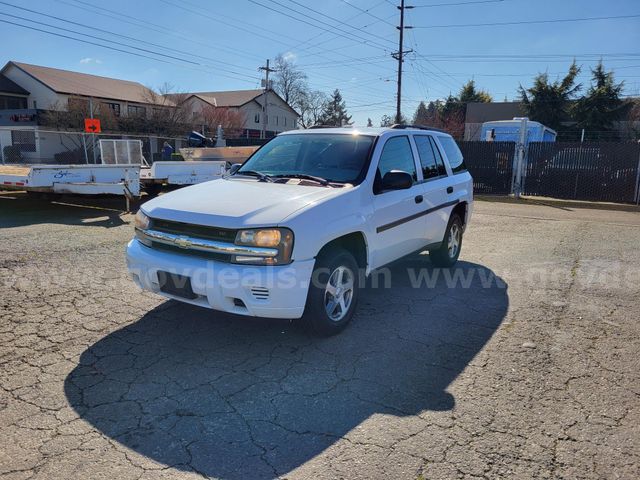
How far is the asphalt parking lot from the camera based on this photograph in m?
2.63

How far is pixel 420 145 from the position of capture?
18.9ft

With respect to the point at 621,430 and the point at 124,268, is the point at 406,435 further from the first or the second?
the point at 124,268


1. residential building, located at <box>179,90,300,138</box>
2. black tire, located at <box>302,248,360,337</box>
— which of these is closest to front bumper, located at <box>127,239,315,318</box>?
black tire, located at <box>302,248,360,337</box>

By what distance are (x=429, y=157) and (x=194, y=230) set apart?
3.25m

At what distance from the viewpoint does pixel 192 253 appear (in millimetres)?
3865

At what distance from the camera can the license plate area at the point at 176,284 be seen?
3.77 m

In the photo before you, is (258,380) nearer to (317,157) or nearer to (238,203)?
(238,203)

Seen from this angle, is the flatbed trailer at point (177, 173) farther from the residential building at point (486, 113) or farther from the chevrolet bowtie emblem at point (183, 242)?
the residential building at point (486, 113)

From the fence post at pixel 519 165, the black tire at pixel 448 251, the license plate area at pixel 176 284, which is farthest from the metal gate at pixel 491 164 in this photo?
the license plate area at pixel 176 284

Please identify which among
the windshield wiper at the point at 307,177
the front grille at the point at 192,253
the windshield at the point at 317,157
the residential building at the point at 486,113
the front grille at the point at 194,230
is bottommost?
the front grille at the point at 192,253

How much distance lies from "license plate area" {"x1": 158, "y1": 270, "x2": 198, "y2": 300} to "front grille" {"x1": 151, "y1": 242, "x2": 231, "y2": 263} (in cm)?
20

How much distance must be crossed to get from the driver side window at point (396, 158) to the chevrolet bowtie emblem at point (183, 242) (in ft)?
6.23

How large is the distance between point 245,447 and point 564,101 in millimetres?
47615

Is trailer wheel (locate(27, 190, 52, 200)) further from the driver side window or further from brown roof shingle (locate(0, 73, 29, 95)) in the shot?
brown roof shingle (locate(0, 73, 29, 95))
